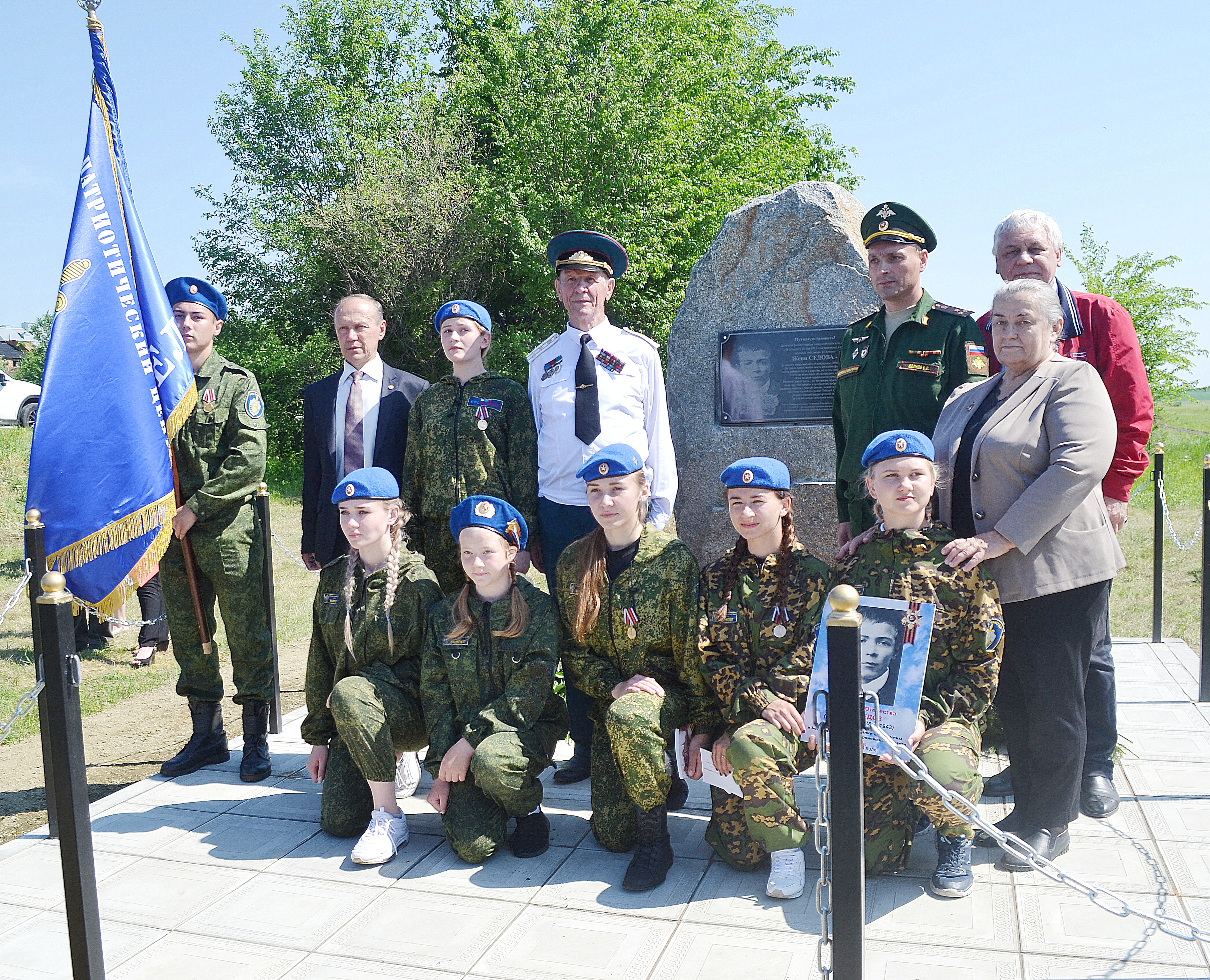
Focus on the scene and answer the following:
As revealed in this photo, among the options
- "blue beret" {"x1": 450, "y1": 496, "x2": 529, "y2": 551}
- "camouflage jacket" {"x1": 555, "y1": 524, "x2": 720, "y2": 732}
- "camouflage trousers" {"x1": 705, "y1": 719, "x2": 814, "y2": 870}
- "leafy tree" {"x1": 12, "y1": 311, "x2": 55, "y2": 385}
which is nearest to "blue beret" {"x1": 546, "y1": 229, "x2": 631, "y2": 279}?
"blue beret" {"x1": 450, "y1": 496, "x2": 529, "y2": 551}

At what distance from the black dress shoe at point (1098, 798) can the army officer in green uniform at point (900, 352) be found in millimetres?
1247

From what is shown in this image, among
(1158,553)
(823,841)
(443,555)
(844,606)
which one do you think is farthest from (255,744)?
(1158,553)

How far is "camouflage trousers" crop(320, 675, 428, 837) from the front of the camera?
10.8 ft

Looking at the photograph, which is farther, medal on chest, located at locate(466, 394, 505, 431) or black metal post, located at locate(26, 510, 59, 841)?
medal on chest, located at locate(466, 394, 505, 431)

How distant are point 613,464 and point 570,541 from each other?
0.70 meters

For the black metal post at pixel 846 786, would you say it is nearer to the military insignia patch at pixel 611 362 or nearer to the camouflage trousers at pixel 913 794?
the camouflage trousers at pixel 913 794

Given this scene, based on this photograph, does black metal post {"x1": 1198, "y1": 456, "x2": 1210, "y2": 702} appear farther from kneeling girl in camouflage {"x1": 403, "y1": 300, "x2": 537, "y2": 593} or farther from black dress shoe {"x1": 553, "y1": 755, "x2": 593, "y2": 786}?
kneeling girl in camouflage {"x1": 403, "y1": 300, "x2": 537, "y2": 593}

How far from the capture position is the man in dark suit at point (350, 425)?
158 inches

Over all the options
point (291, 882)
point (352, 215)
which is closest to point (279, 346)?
point (352, 215)

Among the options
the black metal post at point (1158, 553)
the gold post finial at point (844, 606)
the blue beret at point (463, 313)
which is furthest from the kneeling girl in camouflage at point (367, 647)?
the black metal post at point (1158, 553)

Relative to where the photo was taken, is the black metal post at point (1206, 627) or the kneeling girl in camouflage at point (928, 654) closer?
the kneeling girl in camouflage at point (928, 654)

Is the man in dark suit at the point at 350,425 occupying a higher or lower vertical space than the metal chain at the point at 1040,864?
higher

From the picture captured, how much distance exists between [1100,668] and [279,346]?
17072mm

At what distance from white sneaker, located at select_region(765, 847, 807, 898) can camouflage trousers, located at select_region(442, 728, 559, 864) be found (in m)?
0.84
